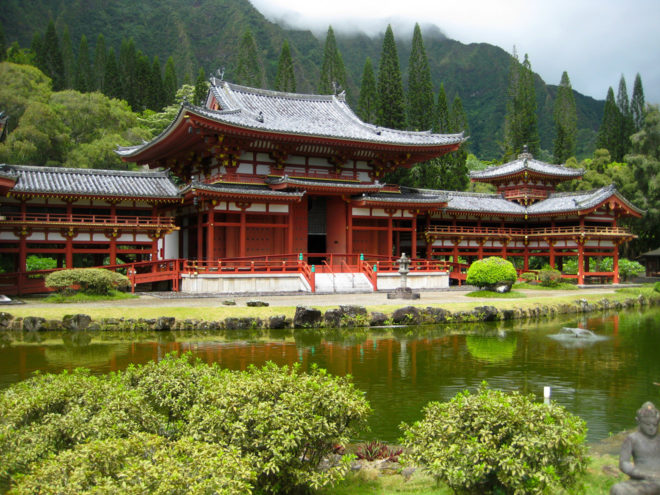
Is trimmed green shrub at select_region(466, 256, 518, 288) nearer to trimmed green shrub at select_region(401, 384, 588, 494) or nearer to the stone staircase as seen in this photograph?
the stone staircase

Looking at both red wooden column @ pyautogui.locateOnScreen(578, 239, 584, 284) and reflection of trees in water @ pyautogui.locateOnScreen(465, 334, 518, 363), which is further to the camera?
red wooden column @ pyautogui.locateOnScreen(578, 239, 584, 284)

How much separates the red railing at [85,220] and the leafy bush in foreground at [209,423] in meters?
23.2

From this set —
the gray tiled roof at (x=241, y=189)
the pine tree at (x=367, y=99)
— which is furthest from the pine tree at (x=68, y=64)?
the gray tiled roof at (x=241, y=189)

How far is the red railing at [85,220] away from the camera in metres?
28.9

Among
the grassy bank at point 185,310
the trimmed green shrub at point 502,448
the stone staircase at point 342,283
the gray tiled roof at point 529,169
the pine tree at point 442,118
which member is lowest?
the trimmed green shrub at point 502,448

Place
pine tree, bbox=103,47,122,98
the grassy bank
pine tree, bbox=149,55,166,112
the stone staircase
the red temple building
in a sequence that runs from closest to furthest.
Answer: the grassy bank, the red temple building, the stone staircase, pine tree, bbox=103,47,122,98, pine tree, bbox=149,55,166,112

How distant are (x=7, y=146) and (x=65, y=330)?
2456 cm

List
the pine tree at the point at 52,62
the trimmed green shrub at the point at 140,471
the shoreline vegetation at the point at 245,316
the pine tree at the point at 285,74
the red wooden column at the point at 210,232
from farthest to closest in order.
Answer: the pine tree at the point at 285,74
the pine tree at the point at 52,62
the red wooden column at the point at 210,232
the shoreline vegetation at the point at 245,316
the trimmed green shrub at the point at 140,471

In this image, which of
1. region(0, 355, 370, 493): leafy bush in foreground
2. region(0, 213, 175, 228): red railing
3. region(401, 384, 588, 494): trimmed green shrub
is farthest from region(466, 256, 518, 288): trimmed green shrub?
region(401, 384, 588, 494): trimmed green shrub

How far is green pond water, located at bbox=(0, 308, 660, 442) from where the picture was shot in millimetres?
11383

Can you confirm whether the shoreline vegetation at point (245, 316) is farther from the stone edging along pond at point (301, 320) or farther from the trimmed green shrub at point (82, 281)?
the trimmed green shrub at point (82, 281)

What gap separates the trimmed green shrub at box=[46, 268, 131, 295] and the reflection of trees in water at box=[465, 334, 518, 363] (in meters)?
16.0

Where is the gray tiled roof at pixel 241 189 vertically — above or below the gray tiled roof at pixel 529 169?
below

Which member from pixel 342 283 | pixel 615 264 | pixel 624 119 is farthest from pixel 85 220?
pixel 624 119
